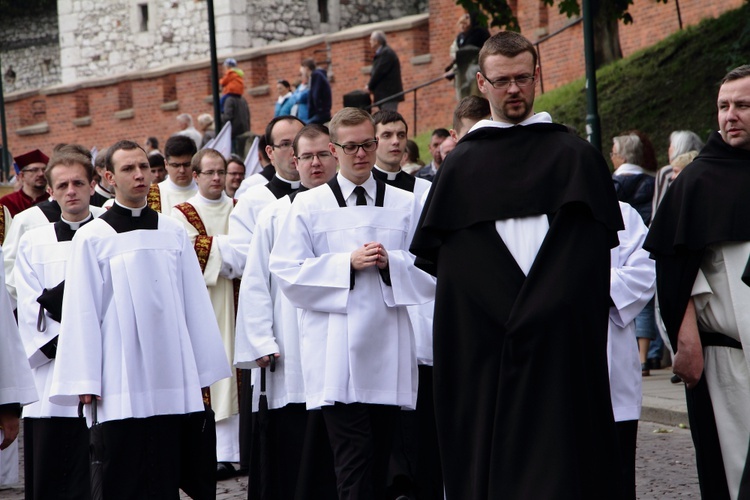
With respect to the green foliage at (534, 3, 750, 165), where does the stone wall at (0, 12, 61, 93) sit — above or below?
above

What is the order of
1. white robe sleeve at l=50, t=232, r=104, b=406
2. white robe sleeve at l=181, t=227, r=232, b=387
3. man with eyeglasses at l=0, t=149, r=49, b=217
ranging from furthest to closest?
man with eyeglasses at l=0, t=149, r=49, b=217 < white robe sleeve at l=181, t=227, r=232, b=387 < white robe sleeve at l=50, t=232, r=104, b=406

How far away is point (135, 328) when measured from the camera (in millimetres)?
7430

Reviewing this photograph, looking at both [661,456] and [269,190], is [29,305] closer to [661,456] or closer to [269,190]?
[269,190]

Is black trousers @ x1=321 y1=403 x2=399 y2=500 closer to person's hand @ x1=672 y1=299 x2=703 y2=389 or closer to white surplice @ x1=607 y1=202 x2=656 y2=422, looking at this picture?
white surplice @ x1=607 y1=202 x2=656 y2=422

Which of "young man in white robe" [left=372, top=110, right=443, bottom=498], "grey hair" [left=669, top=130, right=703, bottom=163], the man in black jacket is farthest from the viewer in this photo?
the man in black jacket

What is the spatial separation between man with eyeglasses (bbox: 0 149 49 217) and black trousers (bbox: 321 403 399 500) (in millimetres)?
4773

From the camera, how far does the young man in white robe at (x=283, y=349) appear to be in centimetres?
768

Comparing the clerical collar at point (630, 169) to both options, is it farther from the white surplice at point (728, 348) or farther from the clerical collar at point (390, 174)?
the white surplice at point (728, 348)

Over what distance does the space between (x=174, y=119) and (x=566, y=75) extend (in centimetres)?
1170

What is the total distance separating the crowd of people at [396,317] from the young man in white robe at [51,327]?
16 millimetres

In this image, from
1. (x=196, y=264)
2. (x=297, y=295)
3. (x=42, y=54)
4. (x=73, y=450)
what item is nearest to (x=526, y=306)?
(x=297, y=295)

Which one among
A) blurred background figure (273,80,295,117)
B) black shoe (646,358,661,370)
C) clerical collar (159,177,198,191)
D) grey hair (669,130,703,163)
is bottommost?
black shoe (646,358,661,370)

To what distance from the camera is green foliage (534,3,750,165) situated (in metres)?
18.8

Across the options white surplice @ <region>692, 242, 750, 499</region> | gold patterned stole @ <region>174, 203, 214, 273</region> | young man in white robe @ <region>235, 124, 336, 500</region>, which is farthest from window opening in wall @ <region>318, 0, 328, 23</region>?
white surplice @ <region>692, 242, 750, 499</region>
